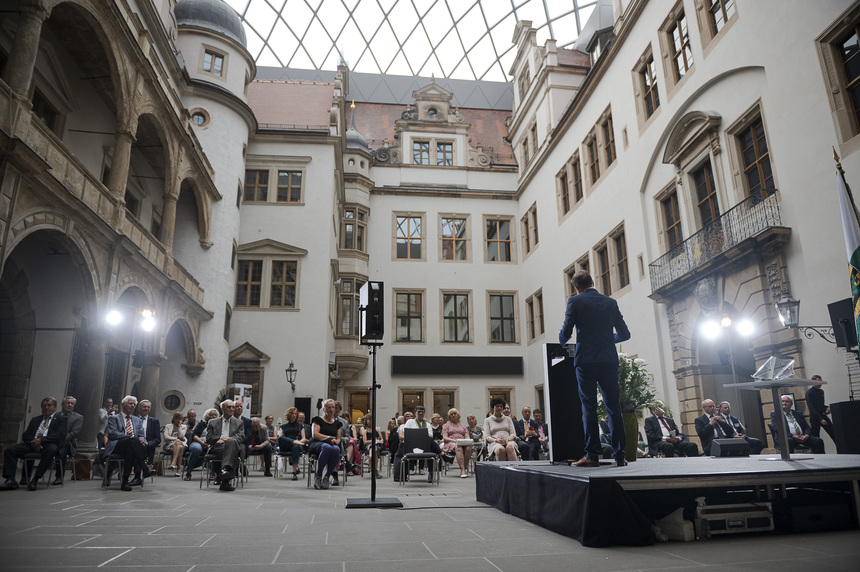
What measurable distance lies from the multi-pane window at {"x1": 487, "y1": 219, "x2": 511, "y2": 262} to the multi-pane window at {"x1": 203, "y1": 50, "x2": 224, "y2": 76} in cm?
1522

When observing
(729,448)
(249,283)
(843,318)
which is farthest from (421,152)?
(729,448)

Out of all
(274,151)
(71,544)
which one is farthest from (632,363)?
(274,151)

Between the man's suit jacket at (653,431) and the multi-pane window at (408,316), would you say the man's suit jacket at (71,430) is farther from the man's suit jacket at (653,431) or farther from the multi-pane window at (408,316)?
the multi-pane window at (408,316)

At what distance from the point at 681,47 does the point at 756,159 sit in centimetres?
511

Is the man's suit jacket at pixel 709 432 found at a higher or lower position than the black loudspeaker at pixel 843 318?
lower

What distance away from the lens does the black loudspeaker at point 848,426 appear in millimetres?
8438

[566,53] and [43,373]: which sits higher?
[566,53]

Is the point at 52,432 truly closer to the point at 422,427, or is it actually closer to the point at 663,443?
the point at 422,427

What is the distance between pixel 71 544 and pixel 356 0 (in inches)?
1594

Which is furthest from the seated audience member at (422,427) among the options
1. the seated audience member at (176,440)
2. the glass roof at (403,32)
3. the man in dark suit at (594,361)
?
the glass roof at (403,32)

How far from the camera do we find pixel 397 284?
29.7 metres

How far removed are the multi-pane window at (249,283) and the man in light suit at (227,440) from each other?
1332cm

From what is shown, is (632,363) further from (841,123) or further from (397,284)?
(397,284)

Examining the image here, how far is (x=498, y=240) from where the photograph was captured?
3123cm
